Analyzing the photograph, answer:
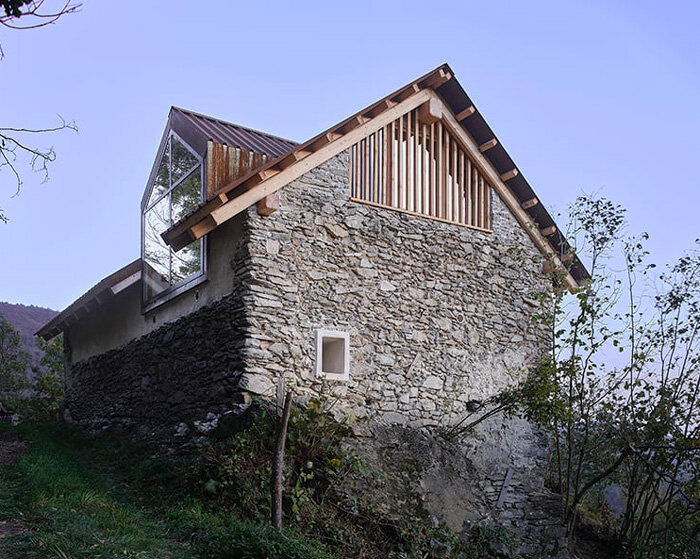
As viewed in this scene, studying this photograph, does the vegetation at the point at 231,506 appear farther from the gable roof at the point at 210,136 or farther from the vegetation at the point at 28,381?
the vegetation at the point at 28,381

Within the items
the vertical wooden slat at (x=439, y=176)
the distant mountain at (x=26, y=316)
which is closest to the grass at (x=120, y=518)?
the vertical wooden slat at (x=439, y=176)

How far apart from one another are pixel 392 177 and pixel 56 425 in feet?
30.6

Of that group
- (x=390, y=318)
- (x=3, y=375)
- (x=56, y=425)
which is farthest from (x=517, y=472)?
(x=3, y=375)

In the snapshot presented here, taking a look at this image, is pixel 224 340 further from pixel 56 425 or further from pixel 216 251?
pixel 56 425

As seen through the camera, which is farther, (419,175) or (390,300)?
(419,175)

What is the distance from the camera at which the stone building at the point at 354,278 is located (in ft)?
32.1

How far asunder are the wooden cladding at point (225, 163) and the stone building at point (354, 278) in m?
0.02

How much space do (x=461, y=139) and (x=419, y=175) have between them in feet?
3.65

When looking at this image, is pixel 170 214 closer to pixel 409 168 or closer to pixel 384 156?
pixel 384 156

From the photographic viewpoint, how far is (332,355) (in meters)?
10.4

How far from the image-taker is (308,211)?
10.3 meters

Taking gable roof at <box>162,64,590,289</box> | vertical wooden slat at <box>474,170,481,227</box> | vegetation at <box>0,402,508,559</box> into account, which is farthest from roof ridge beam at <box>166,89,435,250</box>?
vegetation at <box>0,402,508,559</box>

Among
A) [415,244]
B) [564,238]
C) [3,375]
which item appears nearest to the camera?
[415,244]

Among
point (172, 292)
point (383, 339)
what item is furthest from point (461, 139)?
point (172, 292)
